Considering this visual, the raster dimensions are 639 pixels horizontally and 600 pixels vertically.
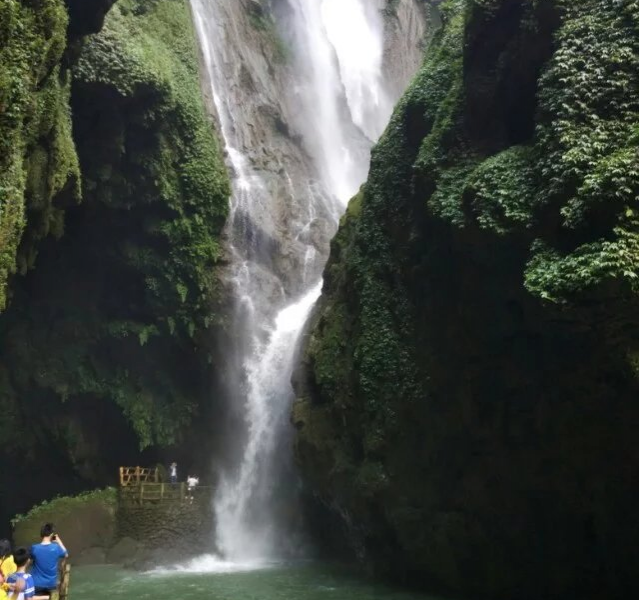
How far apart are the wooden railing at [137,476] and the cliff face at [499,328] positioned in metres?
5.87

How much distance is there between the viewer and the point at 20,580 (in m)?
7.55

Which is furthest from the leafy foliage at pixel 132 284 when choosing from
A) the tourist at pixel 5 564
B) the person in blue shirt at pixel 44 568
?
the tourist at pixel 5 564

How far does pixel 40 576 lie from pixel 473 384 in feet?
28.3

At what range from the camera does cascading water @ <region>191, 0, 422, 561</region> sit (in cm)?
2062

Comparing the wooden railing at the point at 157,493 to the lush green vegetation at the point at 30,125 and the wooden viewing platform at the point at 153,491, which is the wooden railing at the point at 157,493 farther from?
the lush green vegetation at the point at 30,125

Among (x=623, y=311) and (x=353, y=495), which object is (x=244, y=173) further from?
(x=623, y=311)

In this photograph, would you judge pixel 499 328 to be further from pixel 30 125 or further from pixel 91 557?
pixel 91 557

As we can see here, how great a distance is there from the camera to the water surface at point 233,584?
13.7 meters

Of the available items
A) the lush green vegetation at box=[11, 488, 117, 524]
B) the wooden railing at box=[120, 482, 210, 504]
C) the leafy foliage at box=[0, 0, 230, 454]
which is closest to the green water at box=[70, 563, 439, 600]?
the lush green vegetation at box=[11, 488, 117, 524]

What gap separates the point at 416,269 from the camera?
15250mm

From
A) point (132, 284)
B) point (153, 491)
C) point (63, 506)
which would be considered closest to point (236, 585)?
point (153, 491)

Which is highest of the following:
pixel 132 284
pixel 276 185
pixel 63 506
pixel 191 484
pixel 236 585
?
pixel 276 185

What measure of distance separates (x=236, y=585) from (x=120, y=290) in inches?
430

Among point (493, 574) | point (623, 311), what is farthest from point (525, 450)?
point (623, 311)
